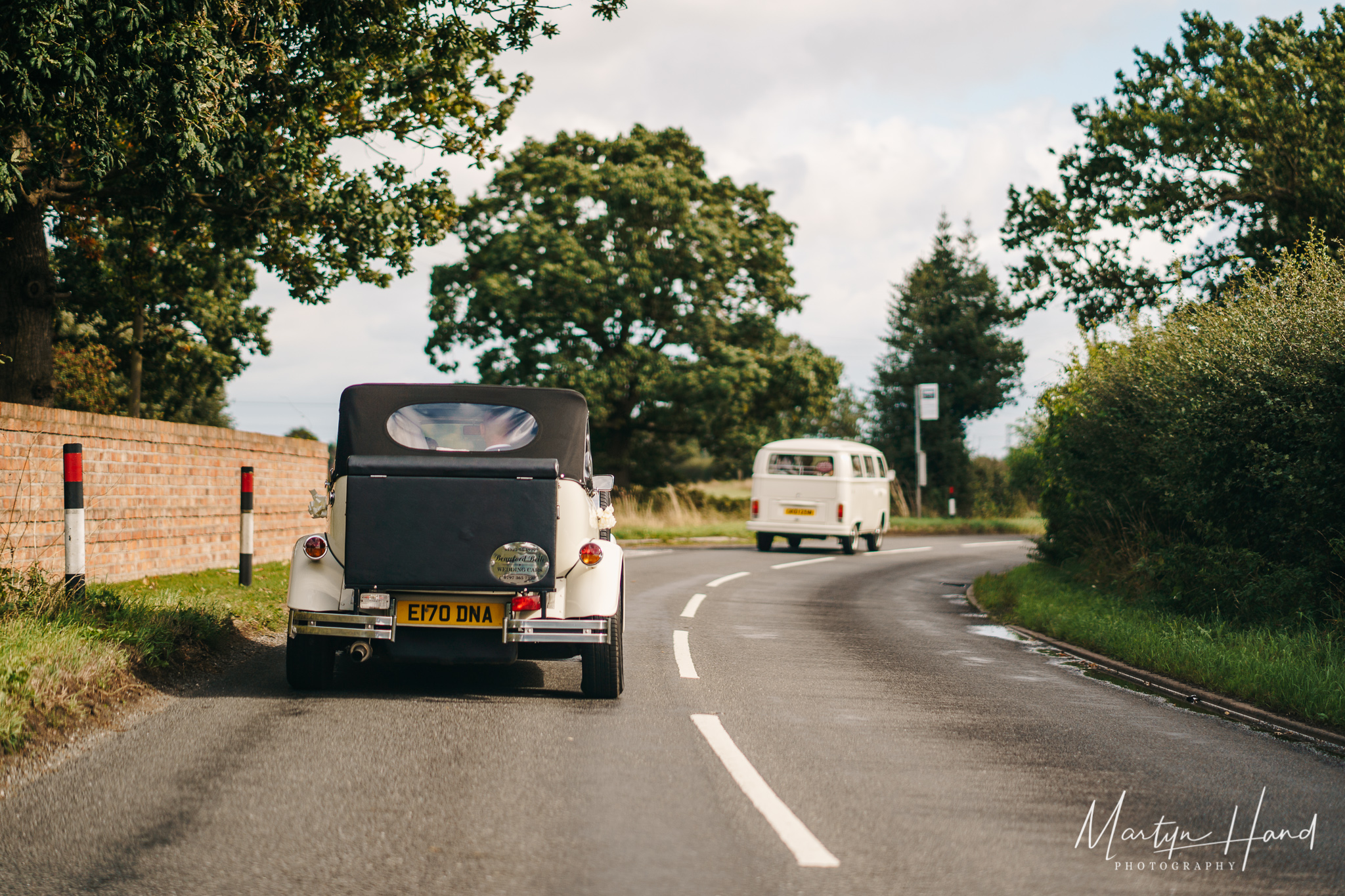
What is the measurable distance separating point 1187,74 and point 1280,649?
1660 centimetres

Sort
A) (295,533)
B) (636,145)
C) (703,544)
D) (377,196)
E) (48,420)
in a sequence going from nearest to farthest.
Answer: (48,420) < (377,196) < (295,533) < (703,544) < (636,145)

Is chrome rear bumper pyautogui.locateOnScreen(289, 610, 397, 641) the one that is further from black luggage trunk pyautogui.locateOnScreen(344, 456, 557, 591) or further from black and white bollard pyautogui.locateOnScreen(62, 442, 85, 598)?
black and white bollard pyautogui.locateOnScreen(62, 442, 85, 598)

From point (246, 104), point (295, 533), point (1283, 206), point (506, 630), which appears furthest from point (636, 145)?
point (506, 630)

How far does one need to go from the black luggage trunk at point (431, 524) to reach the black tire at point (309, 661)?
57cm

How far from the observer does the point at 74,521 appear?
7930mm

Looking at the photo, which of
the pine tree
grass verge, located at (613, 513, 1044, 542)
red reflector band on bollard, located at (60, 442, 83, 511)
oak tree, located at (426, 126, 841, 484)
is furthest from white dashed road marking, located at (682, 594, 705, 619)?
the pine tree

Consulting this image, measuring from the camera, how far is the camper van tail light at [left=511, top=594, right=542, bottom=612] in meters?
6.69

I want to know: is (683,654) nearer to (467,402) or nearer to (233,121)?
(467,402)

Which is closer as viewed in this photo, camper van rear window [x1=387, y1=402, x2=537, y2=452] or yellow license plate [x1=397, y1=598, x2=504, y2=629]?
yellow license plate [x1=397, y1=598, x2=504, y2=629]

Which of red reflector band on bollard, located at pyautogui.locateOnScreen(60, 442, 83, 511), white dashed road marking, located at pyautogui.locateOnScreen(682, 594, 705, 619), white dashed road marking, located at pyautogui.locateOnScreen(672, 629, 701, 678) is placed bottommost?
white dashed road marking, located at pyautogui.locateOnScreen(682, 594, 705, 619)

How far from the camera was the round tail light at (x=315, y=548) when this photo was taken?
22.6 ft

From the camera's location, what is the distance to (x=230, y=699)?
6.70 meters

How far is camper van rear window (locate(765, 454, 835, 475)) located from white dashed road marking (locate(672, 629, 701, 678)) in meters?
13.5

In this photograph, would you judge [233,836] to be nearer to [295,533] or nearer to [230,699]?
[230,699]
